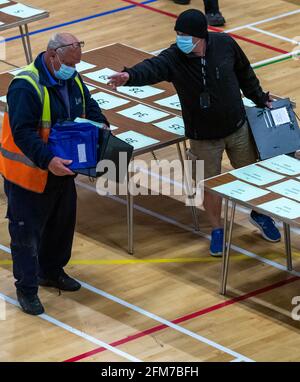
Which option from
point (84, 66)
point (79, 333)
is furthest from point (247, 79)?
point (79, 333)

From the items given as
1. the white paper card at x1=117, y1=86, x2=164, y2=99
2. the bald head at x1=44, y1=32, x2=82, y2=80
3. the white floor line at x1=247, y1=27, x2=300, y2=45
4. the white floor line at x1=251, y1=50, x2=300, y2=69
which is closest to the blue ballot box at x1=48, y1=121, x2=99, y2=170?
the bald head at x1=44, y1=32, x2=82, y2=80

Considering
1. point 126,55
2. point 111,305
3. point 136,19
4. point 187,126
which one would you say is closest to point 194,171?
point 187,126

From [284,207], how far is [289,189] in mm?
→ 311

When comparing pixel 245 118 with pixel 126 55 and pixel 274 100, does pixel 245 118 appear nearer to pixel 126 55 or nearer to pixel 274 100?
pixel 274 100

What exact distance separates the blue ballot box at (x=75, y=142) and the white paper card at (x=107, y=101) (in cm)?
197

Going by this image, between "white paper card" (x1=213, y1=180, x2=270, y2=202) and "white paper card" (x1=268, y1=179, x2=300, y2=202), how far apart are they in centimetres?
9

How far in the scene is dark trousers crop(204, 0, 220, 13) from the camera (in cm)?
1447

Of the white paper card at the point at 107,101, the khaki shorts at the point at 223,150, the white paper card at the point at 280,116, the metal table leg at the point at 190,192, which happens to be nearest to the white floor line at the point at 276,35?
the metal table leg at the point at 190,192

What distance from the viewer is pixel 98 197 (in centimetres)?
1095

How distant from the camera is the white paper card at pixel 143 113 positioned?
1037cm

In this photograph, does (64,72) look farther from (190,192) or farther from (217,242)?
(190,192)

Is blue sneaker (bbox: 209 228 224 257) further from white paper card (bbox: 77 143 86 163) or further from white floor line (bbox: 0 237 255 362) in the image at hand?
white paper card (bbox: 77 143 86 163)

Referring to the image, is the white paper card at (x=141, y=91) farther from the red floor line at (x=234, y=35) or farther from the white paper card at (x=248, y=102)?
the red floor line at (x=234, y=35)

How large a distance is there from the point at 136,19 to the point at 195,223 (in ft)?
16.4
